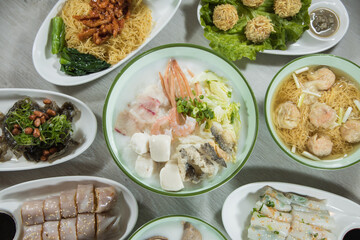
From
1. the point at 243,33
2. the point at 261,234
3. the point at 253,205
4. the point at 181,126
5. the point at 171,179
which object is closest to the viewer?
the point at 171,179

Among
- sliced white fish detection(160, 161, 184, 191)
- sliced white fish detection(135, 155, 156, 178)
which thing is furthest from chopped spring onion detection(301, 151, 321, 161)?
sliced white fish detection(135, 155, 156, 178)

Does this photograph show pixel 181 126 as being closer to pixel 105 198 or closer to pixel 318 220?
pixel 105 198

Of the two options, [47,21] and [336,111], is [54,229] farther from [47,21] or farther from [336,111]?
[336,111]

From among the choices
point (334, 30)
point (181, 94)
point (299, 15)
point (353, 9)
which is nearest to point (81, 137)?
point (181, 94)

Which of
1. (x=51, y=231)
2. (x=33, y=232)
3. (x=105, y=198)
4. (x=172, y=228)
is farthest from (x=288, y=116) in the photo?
(x=33, y=232)

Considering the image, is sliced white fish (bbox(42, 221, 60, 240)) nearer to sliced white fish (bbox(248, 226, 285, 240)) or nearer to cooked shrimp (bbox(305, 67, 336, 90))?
sliced white fish (bbox(248, 226, 285, 240))

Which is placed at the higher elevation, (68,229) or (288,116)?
(288,116)
